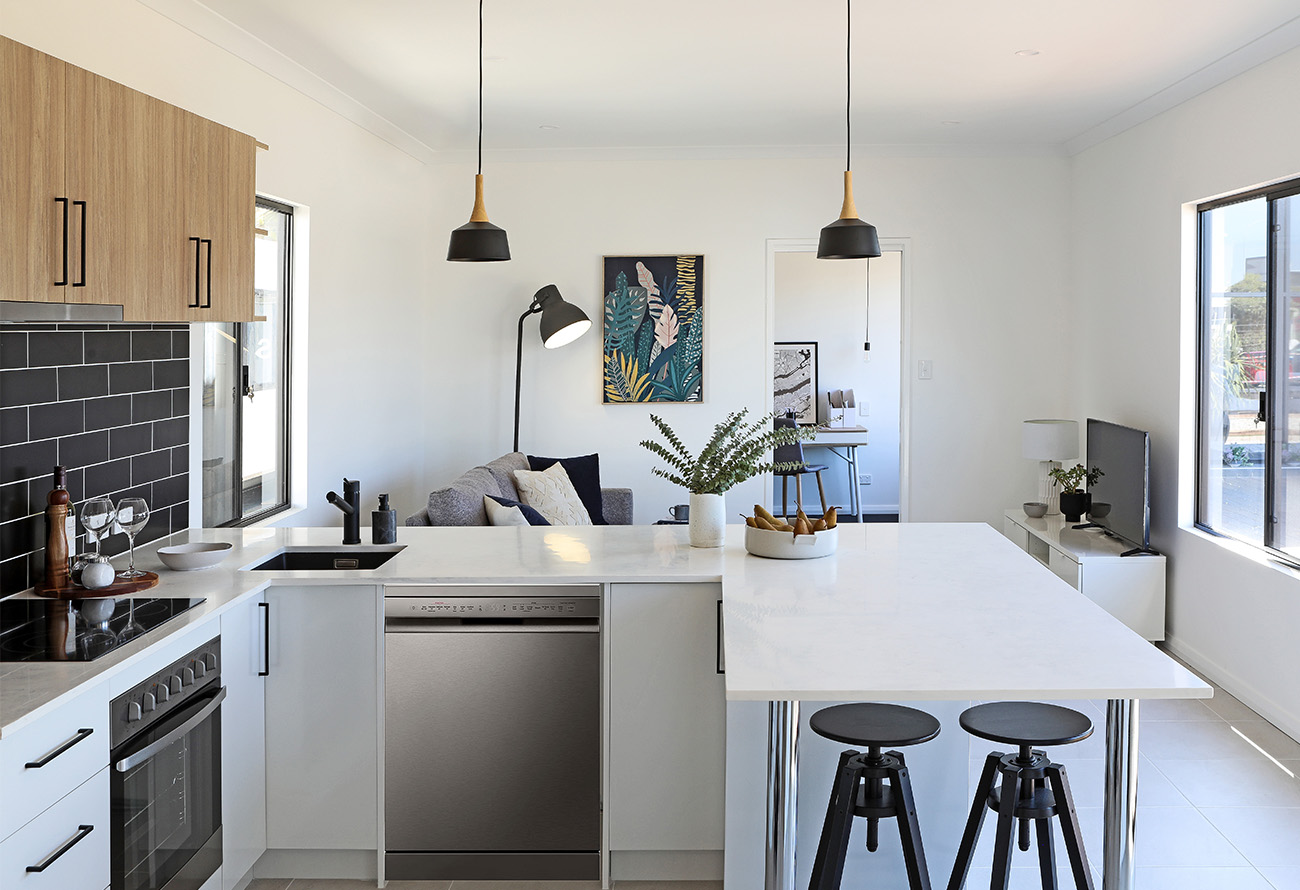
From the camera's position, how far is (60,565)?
2689mm

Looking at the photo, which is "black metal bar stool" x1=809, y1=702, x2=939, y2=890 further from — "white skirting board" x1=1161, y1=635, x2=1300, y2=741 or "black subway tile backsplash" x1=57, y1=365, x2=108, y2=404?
"white skirting board" x1=1161, y1=635, x2=1300, y2=741

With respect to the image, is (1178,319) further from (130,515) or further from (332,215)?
(130,515)

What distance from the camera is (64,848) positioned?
1.97 m

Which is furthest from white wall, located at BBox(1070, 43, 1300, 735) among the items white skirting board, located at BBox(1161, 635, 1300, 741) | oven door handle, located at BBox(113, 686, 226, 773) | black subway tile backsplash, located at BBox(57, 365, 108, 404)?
black subway tile backsplash, located at BBox(57, 365, 108, 404)

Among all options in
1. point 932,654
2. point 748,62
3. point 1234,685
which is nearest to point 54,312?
point 932,654

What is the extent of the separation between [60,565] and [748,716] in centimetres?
173

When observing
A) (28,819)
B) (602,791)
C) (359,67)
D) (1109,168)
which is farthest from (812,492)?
(28,819)

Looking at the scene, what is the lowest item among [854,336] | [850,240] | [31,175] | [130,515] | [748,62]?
[130,515]

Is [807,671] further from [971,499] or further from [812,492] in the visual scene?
[812,492]

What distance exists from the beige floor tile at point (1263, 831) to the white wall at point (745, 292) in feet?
11.3

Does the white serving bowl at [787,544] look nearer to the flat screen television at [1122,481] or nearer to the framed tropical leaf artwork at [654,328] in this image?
the flat screen television at [1122,481]

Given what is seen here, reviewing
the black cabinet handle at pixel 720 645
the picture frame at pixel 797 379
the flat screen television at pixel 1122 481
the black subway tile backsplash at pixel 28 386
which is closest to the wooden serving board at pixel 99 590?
the black subway tile backsplash at pixel 28 386

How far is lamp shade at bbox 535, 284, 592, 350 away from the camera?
6.34 meters

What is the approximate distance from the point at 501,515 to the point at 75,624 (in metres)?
2.20
